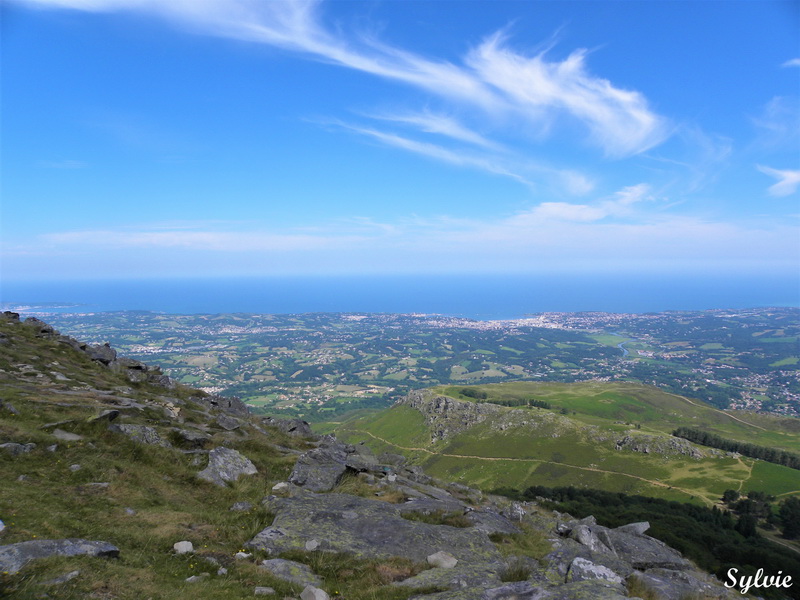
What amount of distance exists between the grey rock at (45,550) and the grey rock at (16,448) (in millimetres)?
6700

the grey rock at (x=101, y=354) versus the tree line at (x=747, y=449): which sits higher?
the grey rock at (x=101, y=354)

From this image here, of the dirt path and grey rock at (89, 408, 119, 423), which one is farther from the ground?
grey rock at (89, 408, 119, 423)

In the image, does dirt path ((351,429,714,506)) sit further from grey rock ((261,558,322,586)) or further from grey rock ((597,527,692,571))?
grey rock ((261,558,322,586))

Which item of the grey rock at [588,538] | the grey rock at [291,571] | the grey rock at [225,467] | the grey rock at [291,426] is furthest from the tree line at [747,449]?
the grey rock at [291,571]

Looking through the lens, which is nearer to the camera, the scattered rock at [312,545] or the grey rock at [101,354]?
the scattered rock at [312,545]

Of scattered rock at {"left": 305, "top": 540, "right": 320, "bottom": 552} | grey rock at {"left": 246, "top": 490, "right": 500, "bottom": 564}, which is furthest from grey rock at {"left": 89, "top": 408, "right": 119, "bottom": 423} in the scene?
scattered rock at {"left": 305, "top": 540, "right": 320, "bottom": 552}

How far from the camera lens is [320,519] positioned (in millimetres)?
13906

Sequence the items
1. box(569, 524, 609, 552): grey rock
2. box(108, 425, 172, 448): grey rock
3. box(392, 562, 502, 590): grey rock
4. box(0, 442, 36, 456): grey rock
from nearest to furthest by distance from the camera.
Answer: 1. box(392, 562, 502, 590): grey rock
2. box(0, 442, 36, 456): grey rock
3. box(569, 524, 609, 552): grey rock
4. box(108, 425, 172, 448): grey rock

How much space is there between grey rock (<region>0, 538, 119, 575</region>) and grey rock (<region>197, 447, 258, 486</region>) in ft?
24.0

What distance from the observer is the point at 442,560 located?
11.8 m

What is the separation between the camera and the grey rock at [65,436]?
49.9 feet

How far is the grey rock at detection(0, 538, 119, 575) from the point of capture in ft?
25.3

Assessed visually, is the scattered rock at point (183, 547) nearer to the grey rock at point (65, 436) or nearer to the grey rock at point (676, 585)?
the grey rock at point (65, 436)

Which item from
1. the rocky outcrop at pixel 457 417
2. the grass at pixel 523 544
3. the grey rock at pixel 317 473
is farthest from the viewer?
the rocky outcrop at pixel 457 417
